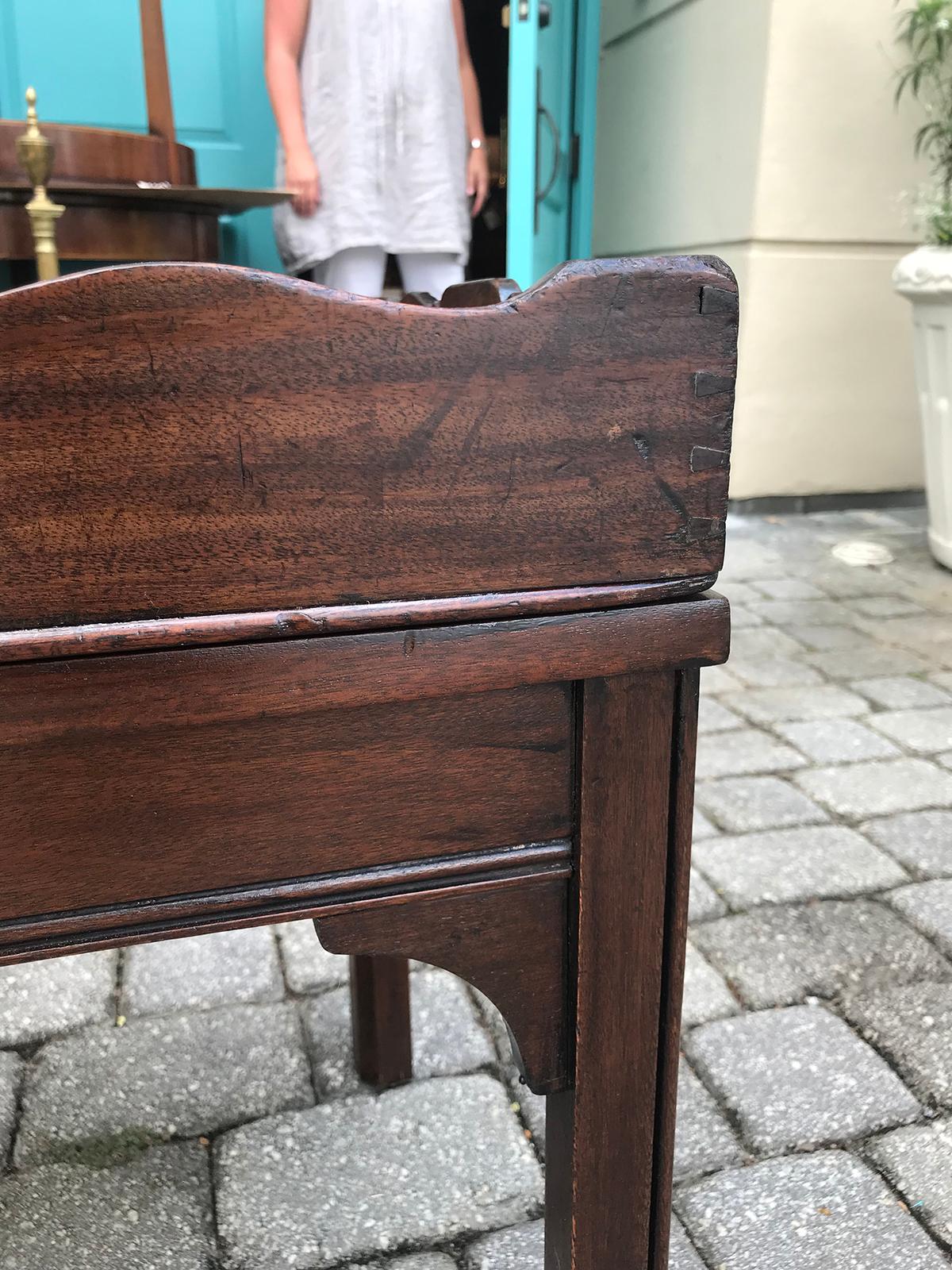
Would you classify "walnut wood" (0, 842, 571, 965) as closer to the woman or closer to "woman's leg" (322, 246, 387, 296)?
the woman

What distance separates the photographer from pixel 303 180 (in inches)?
104

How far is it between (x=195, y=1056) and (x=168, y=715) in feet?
3.29

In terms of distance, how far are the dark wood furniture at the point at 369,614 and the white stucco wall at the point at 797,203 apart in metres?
3.91

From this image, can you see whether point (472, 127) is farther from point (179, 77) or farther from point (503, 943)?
point (503, 943)

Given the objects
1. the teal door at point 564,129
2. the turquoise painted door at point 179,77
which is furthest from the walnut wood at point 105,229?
the teal door at point 564,129

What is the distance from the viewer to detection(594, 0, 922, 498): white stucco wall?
3.98 m

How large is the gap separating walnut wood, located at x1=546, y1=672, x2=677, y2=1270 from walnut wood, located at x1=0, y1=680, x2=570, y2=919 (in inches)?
1.1

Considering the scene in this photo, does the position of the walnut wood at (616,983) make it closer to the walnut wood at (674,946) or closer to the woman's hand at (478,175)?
the walnut wood at (674,946)

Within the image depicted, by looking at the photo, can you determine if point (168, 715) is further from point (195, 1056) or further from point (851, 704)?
point (851, 704)

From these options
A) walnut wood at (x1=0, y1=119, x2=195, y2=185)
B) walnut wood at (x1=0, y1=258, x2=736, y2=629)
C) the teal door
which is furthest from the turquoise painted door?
walnut wood at (x1=0, y1=258, x2=736, y2=629)

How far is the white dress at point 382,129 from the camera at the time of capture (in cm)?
261

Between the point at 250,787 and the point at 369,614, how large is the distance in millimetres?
114

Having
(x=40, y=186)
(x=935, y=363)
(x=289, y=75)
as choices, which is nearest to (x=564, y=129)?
(x=935, y=363)

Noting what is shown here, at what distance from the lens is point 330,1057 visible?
1.34 m
